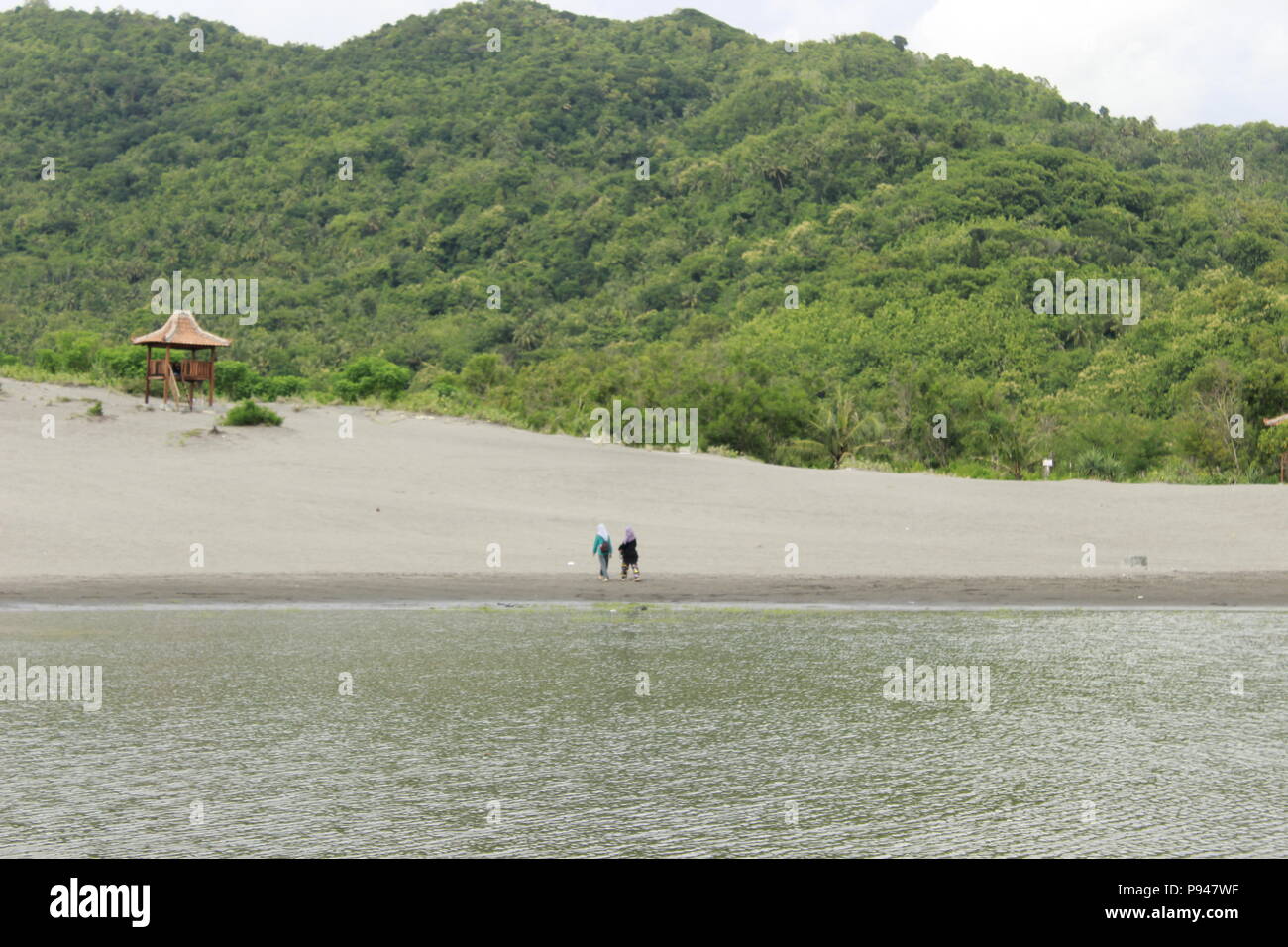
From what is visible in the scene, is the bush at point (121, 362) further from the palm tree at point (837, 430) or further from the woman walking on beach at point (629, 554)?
the woman walking on beach at point (629, 554)

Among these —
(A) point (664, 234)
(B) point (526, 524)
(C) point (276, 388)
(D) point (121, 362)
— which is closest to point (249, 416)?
(D) point (121, 362)

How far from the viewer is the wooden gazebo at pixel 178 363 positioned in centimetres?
4612

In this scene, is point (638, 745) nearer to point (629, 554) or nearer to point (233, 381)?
point (629, 554)

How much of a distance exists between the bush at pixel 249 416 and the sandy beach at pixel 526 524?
0.67 meters

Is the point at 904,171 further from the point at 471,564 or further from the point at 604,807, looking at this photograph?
the point at 604,807

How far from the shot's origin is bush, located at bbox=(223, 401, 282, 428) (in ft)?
145

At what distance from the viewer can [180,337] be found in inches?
1812

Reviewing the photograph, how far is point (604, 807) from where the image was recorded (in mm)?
9938

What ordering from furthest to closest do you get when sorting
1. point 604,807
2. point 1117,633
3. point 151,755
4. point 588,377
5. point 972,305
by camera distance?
point 972,305 < point 588,377 < point 1117,633 < point 151,755 < point 604,807

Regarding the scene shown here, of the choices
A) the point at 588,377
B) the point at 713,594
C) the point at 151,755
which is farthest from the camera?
the point at 588,377

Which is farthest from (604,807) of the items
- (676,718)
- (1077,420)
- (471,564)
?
(1077,420)

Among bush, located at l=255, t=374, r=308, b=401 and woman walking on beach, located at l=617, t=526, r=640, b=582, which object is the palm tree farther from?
woman walking on beach, located at l=617, t=526, r=640, b=582

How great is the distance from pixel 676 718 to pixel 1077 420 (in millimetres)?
54061

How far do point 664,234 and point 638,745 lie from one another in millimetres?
105208
